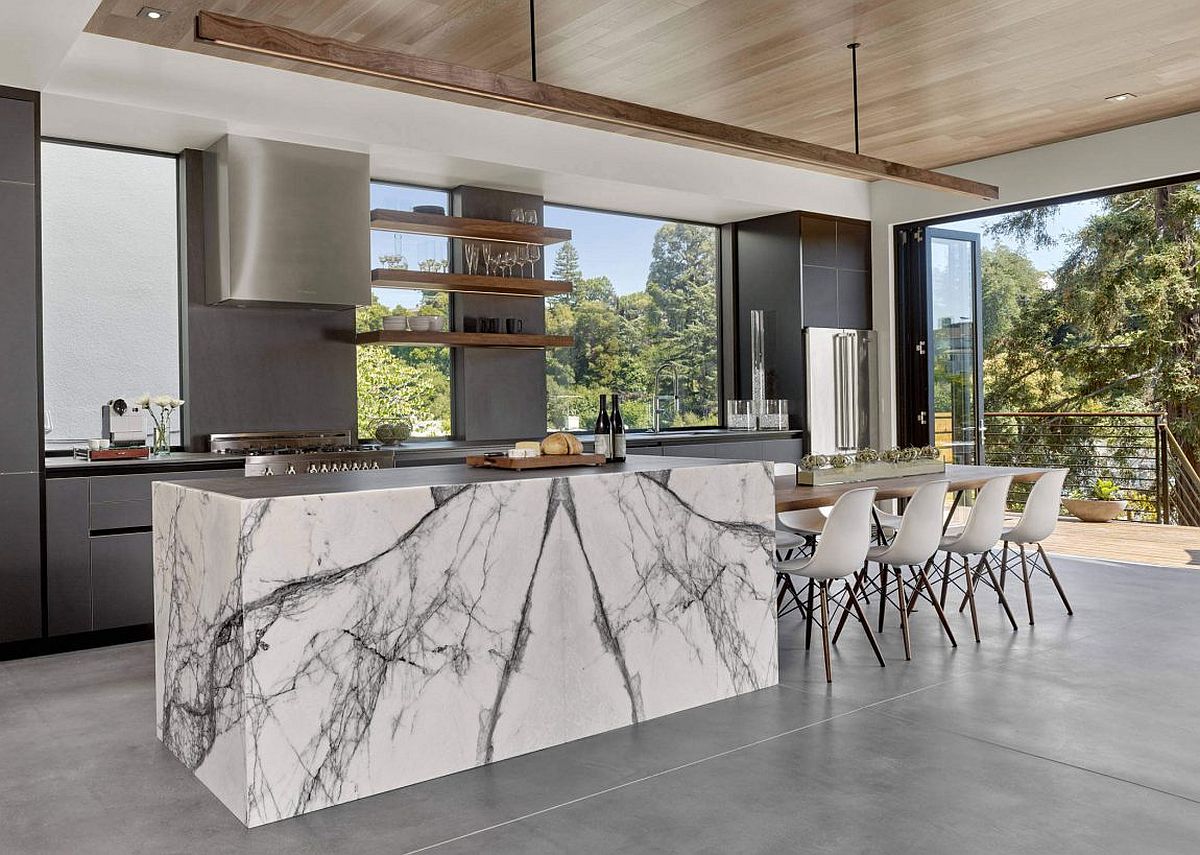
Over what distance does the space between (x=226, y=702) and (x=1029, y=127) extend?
234 inches

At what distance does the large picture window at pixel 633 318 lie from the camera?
710 cm

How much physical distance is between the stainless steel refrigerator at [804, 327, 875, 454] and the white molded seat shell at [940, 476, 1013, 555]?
9.96 feet

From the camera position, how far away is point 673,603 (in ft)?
11.3

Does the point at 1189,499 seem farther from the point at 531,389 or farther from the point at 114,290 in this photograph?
the point at 114,290

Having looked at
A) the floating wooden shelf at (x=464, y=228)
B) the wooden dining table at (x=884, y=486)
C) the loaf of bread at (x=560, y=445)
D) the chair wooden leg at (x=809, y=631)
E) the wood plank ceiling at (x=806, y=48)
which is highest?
the wood plank ceiling at (x=806, y=48)

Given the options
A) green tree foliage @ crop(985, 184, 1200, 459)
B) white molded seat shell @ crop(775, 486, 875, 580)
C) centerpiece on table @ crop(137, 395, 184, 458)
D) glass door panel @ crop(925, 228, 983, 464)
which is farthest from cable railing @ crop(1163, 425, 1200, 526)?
centerpiece on table @ crop(137, 395, 184, 458)

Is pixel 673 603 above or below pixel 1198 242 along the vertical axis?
below

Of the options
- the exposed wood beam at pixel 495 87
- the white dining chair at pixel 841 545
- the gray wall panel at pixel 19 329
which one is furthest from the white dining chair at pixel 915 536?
the gray wall panel at pixel 19 329

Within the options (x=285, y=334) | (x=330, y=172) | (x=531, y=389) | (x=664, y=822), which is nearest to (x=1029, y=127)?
(x=531, y=389)

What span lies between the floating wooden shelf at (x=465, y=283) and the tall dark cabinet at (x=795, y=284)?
2.04 meters

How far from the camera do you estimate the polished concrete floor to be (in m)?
2.44

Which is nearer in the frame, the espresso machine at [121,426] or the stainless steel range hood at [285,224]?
the espresso machine at [121,426]

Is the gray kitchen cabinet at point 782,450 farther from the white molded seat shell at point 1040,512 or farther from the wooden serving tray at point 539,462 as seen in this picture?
the wooden serving tray at point 539,462

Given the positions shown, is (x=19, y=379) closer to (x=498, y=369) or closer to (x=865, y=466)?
(x=498, y=369)
